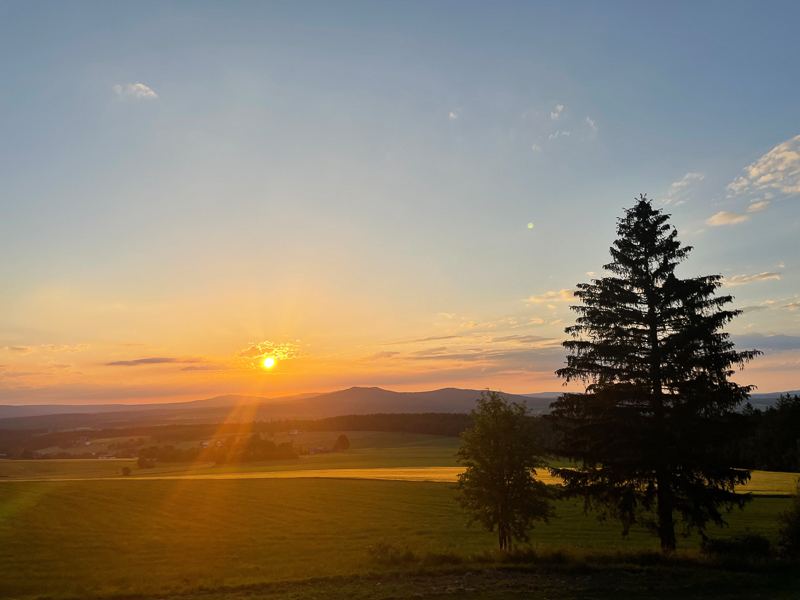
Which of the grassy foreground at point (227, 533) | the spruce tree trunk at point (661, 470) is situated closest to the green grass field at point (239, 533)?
the grassy foreground at point (227, 533)

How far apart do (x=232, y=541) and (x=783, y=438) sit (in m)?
80.8

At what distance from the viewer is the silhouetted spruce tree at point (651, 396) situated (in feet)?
67.4

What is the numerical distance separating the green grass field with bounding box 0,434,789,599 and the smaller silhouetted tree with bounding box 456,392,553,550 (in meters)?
1.83

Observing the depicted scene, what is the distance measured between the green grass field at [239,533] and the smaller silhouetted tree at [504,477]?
6.00ft

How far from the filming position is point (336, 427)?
161 m

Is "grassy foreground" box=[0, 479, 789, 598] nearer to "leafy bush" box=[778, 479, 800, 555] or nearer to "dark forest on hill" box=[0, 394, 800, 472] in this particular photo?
"leafy bush" box=[778, 479, 800, 555]

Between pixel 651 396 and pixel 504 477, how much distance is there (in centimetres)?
767

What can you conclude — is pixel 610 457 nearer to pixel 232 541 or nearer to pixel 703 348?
pixel 703 348

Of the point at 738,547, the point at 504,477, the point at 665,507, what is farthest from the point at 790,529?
the point at 504,477

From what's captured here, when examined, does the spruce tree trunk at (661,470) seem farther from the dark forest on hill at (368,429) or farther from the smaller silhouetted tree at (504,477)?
the dark forest on hill at (368,429)

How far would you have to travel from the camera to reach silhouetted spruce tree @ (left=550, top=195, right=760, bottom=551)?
Result: 809 inches

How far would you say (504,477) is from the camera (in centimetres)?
2453

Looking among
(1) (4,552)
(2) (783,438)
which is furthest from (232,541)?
(2) (783,438)

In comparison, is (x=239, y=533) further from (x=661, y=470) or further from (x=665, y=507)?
(x=661, y=470)
